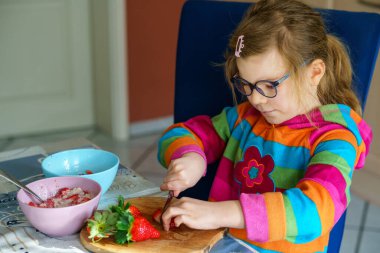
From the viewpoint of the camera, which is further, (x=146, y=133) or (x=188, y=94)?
(x=146, y=133)

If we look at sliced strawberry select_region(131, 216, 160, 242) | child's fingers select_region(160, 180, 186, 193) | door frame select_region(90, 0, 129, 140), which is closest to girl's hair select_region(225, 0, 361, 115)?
child's fingers select_region(160, 180, 186, 193)

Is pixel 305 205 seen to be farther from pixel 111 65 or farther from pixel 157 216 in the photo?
pixel 111 65

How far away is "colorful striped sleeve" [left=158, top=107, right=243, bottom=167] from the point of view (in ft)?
4.29

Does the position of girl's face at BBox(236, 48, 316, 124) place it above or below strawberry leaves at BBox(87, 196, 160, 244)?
above

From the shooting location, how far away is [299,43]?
113cm

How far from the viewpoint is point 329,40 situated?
1.18 metres

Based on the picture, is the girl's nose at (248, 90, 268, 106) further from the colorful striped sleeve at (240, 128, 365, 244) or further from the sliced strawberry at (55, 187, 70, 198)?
the sliced strawberry at (55, 187, 70, 198)

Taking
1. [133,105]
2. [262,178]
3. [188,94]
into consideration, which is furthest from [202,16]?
[133,105]

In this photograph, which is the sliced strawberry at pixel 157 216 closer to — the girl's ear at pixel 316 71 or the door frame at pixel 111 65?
the girl's ear at pixel 316 71

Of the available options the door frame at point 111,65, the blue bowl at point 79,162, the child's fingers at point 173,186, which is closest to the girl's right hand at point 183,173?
the child's fingers at point 173,186

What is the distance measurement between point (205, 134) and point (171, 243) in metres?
0.44

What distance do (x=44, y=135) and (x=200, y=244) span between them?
2606 millimetres

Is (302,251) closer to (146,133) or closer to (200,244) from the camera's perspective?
(200,244)

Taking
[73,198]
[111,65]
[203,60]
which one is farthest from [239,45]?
[111,65]
